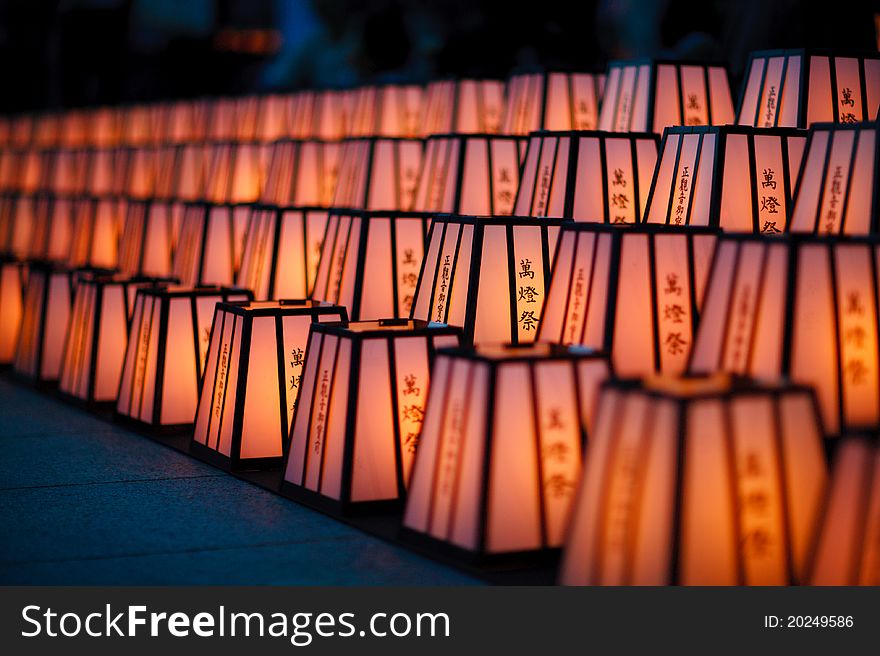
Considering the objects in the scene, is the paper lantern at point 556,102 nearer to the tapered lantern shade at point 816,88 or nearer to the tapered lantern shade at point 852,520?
the tapered lantern shade at point 816,88

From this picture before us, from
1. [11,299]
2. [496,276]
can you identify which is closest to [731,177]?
[496,276]

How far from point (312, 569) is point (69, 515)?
0.64 m

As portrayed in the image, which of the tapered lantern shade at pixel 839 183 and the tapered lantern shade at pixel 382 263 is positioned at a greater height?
the tapered lantern shade at pixel 839 183

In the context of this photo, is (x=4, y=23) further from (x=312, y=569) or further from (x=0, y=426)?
(x=312, y=569)

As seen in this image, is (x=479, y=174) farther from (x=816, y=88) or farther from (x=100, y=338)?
(x=100, y=338)

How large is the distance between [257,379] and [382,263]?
644 mm

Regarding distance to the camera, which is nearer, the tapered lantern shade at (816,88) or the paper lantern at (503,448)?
the paper lantern at (503,448)

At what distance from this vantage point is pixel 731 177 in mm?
2773

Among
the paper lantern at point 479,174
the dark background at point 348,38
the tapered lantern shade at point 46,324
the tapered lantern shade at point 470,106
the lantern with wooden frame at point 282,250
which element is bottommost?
the tapered lantern shade at point 46,324

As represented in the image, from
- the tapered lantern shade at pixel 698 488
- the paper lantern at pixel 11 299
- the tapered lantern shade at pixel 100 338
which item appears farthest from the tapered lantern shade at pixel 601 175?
the paper lantern at pixel 11 299

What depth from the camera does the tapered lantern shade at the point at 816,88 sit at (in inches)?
119

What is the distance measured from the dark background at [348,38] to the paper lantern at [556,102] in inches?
2.7

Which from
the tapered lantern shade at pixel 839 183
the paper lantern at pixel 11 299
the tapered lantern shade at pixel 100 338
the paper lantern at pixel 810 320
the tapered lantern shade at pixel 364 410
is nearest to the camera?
the paper lantern at pixel 810 320

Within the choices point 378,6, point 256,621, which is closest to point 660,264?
point 256,621
